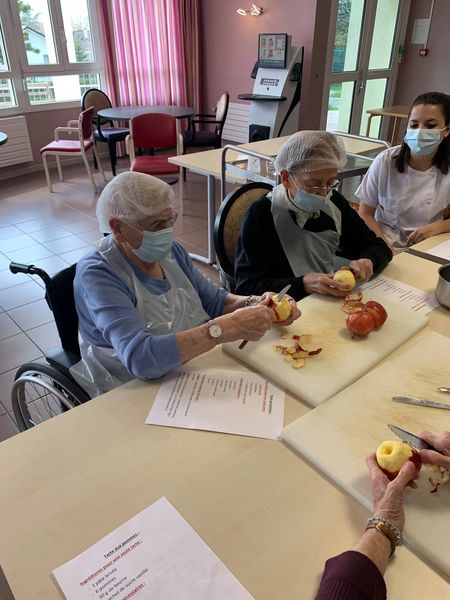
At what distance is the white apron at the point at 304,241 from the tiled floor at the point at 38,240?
1403mm

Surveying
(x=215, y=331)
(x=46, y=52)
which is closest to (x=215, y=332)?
(x=215, y=331)

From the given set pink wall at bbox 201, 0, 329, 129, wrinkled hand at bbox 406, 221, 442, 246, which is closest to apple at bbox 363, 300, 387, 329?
wrinkled hand at bbox 406, 221, 442, 246

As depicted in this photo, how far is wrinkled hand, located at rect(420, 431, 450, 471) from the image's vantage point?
0.79 m

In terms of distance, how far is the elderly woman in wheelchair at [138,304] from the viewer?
1114mm

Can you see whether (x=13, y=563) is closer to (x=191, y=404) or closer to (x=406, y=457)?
(x=191, y=404)

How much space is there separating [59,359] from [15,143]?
16.7 ft

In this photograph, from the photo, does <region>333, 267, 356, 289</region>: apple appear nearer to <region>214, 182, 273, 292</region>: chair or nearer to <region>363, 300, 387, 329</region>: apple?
<region>363, 300, 387, 329</region>: apple

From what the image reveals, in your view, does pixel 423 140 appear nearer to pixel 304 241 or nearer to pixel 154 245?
pixel 304 241

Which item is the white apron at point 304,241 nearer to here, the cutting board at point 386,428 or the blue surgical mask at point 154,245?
the blue surgical mask at point 154,245

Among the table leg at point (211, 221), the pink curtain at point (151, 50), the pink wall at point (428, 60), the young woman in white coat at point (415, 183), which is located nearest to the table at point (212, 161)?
the table leg at point (211, 221)

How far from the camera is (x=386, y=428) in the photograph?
3.00 feet

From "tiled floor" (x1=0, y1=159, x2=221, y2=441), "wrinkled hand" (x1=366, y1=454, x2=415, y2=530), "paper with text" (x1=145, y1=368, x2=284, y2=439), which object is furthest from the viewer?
"tiled floor" (x1=0, y1=159, x2=221, y2=441)

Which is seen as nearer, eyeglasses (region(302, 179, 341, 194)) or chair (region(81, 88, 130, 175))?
eyeglasses (region(302, 179, 341, 194))

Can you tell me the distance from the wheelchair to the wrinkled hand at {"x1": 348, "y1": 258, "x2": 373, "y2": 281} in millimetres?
914
